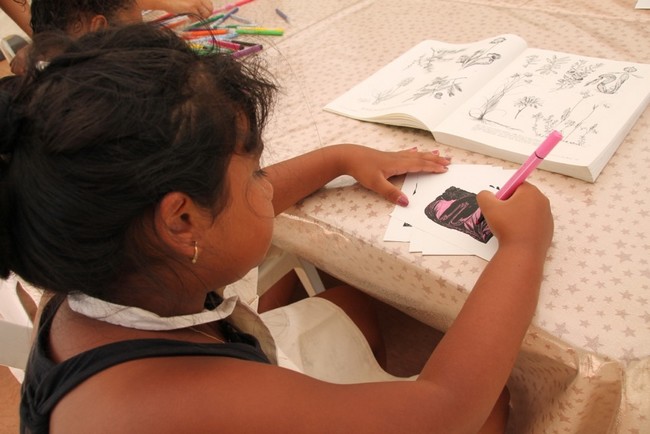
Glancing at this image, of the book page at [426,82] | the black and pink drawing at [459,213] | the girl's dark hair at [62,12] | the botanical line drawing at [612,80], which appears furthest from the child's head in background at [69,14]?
the botanical line drawing at [612,80]

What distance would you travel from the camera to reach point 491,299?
0.50m

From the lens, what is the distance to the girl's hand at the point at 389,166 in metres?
0.66

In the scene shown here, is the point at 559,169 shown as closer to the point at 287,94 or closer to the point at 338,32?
the point at 287,94

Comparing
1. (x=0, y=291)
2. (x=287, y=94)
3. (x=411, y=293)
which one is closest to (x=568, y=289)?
(x=411, y=293)

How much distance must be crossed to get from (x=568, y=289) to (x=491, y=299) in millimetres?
76

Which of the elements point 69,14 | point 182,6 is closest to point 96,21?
point 69,14

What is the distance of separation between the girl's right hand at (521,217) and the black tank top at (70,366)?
0.99 feet

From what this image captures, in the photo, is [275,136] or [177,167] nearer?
[177,167]

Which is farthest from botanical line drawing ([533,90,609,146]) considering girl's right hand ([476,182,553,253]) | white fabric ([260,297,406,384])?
white fabric ([260,297,406,384])

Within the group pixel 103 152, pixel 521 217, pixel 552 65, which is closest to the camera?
pixel 103 152

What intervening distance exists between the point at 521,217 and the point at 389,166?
0.20 meters

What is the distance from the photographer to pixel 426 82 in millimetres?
847

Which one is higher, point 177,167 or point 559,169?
point 177,167

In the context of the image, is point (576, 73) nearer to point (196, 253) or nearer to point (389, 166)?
point (389, 166)
